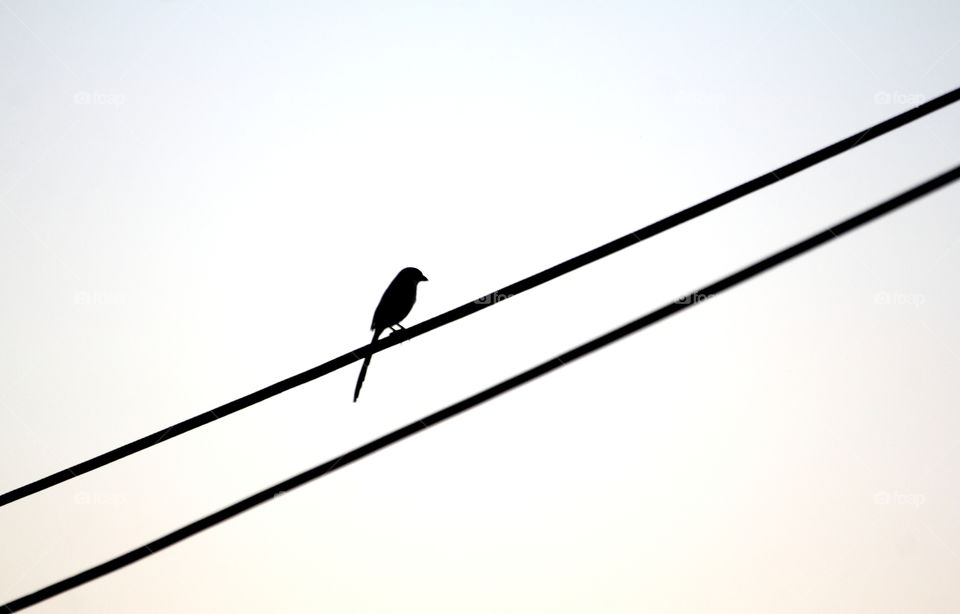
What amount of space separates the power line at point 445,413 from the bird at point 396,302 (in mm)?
4035

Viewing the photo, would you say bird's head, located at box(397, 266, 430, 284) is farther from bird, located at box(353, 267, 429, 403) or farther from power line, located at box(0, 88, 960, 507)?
power line, located at box(0, 88, 960, 507)

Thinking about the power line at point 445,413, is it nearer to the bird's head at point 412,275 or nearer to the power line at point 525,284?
the power line at point 525,284

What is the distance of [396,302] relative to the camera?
763 centimetres

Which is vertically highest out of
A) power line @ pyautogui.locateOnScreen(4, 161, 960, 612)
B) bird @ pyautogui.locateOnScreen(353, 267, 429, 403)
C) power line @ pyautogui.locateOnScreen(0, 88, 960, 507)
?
bird @ pyautogui.locateOnScreen(353, 267, 429, 403)

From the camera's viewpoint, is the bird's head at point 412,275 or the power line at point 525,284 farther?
the bird's head at point 412,275

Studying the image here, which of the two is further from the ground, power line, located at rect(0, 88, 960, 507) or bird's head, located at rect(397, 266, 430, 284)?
bird's head, located at rect(397, 266, 430, 284)

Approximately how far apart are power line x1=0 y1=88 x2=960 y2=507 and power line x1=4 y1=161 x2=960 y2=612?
275 millimetres

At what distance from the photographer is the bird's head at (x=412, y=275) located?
7.87 m

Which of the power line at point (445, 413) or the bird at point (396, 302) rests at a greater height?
the bird at point (396, 302)

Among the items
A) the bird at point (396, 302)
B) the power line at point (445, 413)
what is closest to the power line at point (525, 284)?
the power line at point (445, 413)

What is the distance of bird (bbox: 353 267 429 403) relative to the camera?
757 cm


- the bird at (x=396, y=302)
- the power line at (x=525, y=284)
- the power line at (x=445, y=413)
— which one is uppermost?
the bird at (x=396, y=302)

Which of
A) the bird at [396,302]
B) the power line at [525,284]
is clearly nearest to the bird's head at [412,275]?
the bird at [396,302]

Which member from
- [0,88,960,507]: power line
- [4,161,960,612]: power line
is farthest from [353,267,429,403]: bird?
[4,161,960,612]: power line
